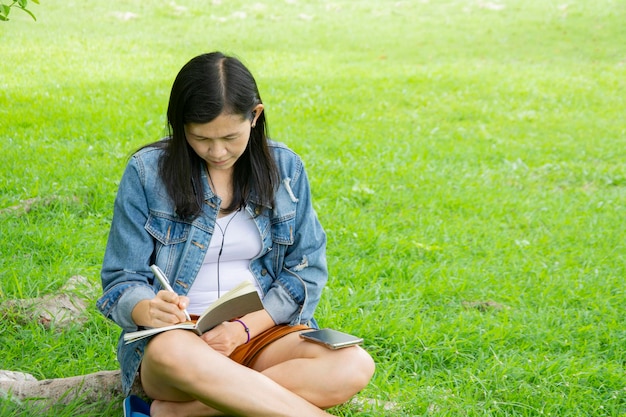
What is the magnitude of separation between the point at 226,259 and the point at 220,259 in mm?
29

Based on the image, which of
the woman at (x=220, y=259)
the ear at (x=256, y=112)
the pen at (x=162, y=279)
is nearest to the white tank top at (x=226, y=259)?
the woman at (x=220, y=259)

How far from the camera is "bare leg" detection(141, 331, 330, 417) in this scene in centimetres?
251

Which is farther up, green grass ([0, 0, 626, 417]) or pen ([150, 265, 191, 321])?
pen ([150, 265, 191, 321])

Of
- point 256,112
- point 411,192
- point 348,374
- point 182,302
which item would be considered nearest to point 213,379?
point 182,302

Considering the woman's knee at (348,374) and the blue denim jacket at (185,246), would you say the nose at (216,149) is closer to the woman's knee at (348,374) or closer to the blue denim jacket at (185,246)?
the blue denim jacket at (185,246)

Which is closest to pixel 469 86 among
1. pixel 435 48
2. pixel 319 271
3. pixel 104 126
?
pixel 435 48

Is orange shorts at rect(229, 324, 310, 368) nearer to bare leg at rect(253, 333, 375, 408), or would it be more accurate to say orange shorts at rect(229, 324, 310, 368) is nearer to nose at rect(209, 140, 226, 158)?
bare leg at rect(253, 333, 375, 408)

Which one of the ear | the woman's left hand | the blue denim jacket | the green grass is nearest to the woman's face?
the ear

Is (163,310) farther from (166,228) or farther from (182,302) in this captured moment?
(166,228)

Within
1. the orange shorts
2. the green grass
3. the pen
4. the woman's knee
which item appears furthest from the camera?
the green grass

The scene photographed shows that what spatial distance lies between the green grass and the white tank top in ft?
1.75

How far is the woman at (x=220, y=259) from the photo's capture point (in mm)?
2564

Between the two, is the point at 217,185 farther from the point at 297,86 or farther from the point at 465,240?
the point at 297,86

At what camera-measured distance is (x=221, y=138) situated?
8.93ft
